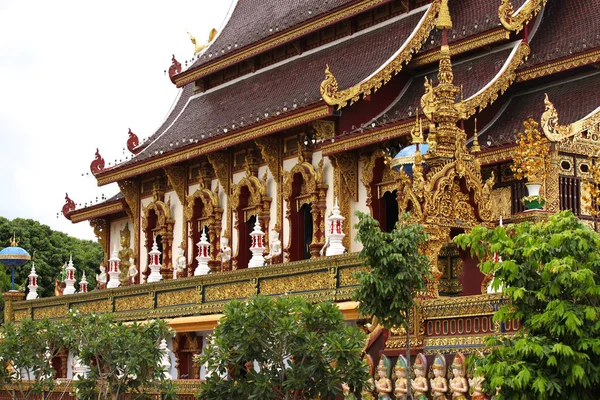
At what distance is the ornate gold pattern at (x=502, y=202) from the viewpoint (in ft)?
70.2

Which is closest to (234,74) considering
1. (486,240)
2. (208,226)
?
(208,226)

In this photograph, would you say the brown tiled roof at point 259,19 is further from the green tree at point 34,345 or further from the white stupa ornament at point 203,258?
the green tree at point 34,345

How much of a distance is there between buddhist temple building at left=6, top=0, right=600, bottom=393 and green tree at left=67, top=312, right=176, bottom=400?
2.25 metres

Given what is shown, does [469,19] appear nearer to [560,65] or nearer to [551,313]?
[560,65]

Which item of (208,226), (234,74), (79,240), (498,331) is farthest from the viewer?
(79,240)

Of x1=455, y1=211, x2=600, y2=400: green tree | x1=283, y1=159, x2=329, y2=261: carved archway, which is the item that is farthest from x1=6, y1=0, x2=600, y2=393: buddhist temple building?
x1=455, y1=211, x2=600, y2=400: green tree

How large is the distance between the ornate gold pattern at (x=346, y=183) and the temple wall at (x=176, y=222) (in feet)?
23.5

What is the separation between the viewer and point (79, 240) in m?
66.1

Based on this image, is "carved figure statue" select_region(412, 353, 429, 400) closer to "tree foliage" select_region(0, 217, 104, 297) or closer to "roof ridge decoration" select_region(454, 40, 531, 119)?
"roof ridge decoration" select_region(454, 40, 531, 119)

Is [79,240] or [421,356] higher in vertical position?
[79,240]

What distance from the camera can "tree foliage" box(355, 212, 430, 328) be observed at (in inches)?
619

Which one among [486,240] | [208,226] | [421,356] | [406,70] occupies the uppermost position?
[406,70]

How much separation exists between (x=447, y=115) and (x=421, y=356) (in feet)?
12.5

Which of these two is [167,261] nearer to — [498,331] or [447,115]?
[447,115]
